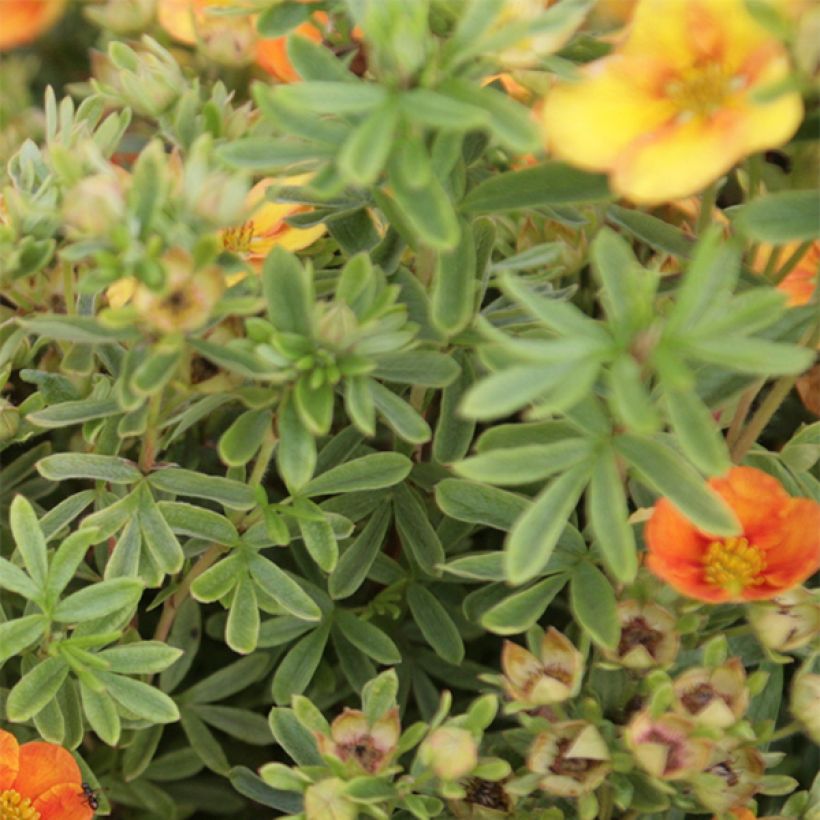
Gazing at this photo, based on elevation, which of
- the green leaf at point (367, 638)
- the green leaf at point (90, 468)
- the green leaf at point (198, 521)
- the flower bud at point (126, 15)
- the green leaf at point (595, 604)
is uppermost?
the flower bud at point (126, 15)

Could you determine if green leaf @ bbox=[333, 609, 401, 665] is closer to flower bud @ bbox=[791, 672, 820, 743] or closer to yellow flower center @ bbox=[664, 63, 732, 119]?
flower bud @ bbox=[791, 672, 820, 743]

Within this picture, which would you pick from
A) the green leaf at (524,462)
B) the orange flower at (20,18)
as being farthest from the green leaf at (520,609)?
the orange flower at (20,18)

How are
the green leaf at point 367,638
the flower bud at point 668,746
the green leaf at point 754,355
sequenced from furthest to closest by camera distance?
the green leaf at point 367,638
the flower bud at point 668,746
the green leaf at point 754,355

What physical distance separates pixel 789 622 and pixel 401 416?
271 mm

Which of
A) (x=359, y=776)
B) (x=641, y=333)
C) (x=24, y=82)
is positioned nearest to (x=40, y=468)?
(x=359, y=776)

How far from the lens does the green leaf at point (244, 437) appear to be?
73 centimetres

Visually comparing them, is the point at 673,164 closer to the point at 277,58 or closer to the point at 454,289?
the point at 454,289

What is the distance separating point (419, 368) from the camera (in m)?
0.75

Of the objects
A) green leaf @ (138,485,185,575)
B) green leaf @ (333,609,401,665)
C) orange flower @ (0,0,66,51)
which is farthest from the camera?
orange flower @ (0,0,66,51)

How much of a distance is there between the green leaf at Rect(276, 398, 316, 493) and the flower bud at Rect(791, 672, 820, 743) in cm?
34

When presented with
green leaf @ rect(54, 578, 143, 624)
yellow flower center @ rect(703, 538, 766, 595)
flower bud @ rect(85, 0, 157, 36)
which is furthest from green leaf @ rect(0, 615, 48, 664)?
flower bud @ rect(85, 0, 157, 36)

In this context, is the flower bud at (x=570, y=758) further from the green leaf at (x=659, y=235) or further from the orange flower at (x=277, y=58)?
the orange flower at (x=277, y=58)

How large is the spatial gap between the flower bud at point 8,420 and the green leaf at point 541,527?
1.32 feet

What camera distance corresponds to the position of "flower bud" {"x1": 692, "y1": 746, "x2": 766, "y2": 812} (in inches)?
28.9
